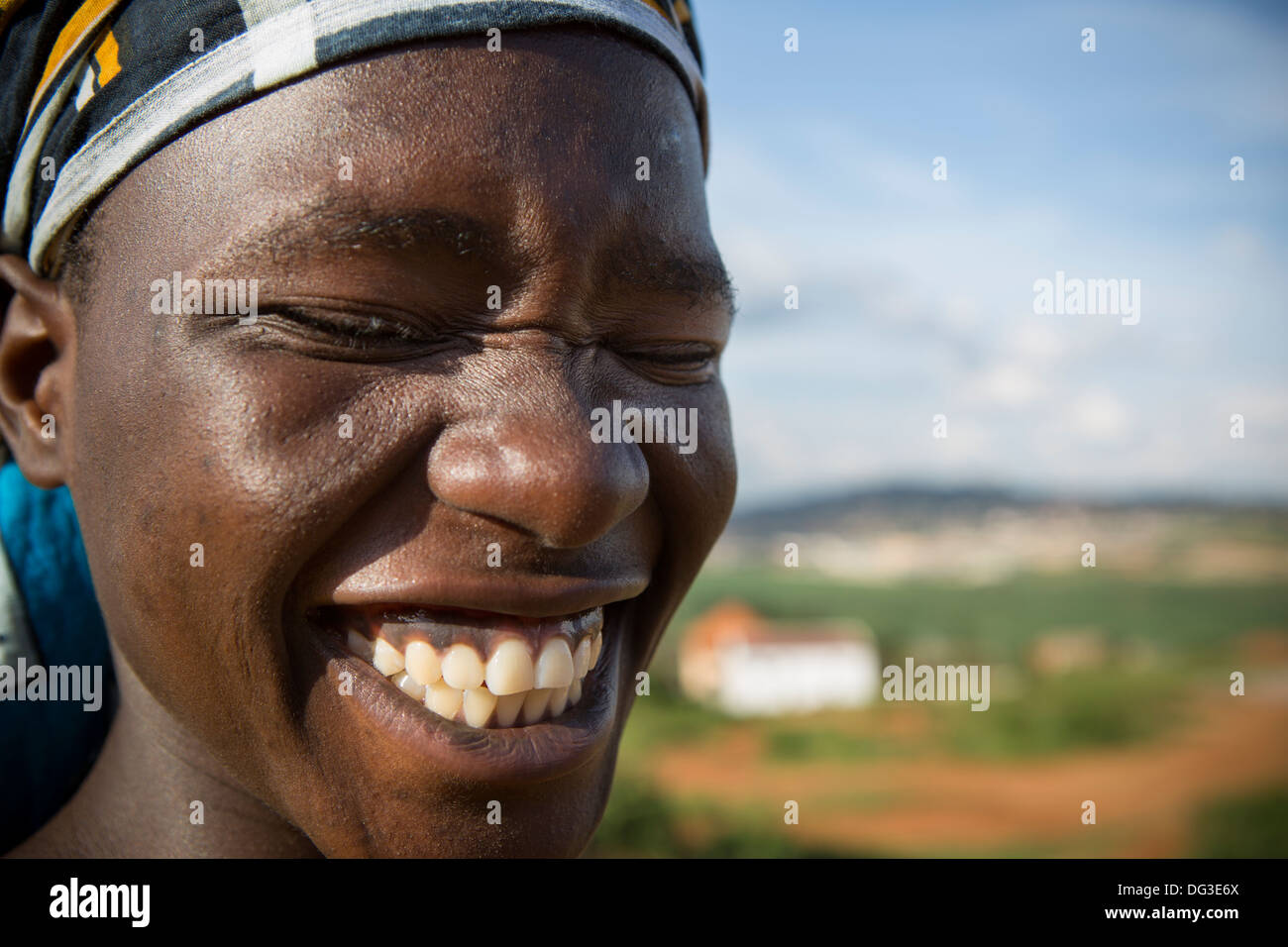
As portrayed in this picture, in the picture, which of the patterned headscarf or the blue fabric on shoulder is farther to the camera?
the blue fabric on shoulder

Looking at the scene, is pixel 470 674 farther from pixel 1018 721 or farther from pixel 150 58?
pixel 1018 721

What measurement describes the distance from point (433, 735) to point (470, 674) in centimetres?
10

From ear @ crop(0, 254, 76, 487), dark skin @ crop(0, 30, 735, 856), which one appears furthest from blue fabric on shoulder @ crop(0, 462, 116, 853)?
dark skin @ crop(0, 30, 735, 856)

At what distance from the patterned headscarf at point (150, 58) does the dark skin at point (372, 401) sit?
0.12ft

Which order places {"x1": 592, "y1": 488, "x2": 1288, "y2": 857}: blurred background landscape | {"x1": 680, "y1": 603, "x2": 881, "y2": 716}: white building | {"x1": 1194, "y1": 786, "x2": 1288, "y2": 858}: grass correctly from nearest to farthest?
{"x1": 1194, "y1": 786, "x2": 1288, "y2": 858}: grass → {"x1": 592, "y1": 488, "x2": 1288, "y2": 857}: blurred background landscape → {"x1": 680, "y1": 603, "x2": 881, "y2": 716}: white building

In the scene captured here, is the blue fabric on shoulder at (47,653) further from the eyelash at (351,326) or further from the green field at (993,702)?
the green field at (993,702)

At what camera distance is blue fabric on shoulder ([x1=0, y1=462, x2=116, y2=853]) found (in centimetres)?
222

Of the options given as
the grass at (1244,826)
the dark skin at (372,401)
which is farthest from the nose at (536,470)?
the grass at (1244,826)

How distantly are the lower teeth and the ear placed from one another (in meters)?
0.68

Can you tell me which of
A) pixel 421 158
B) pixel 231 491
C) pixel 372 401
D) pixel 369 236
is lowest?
pixel 231 491

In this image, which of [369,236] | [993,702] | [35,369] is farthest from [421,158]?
[993,702]

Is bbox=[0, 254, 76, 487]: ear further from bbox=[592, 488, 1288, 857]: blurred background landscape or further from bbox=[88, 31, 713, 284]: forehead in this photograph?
bbox=[592, 488, 1288, 857]: blurred background landscape

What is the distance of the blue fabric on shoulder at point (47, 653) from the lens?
87.3 inches

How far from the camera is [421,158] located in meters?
1.58
